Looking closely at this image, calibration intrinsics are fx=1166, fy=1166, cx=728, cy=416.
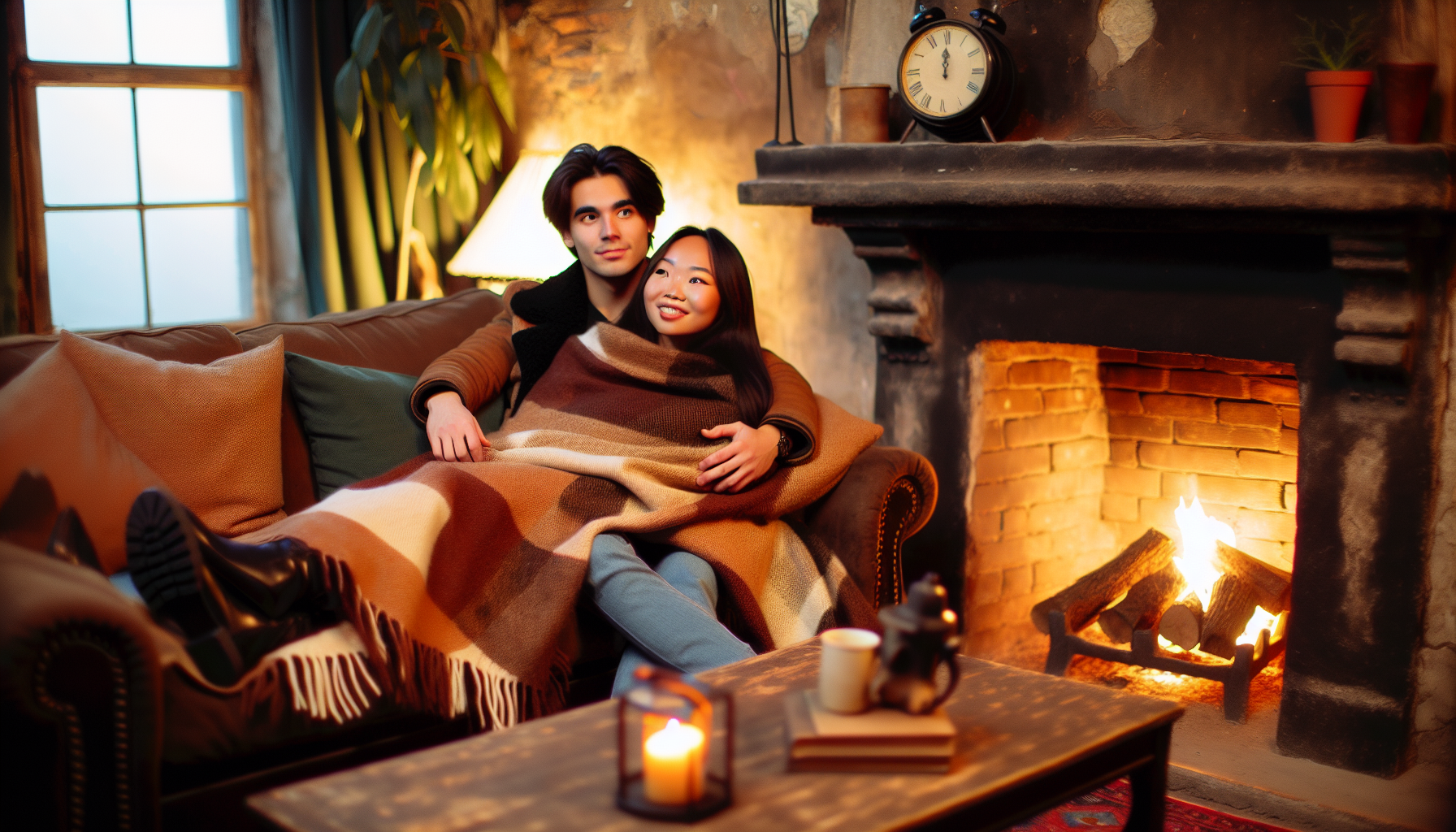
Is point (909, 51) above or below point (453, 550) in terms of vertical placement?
above

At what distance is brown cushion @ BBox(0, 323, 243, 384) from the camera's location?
6.35ft

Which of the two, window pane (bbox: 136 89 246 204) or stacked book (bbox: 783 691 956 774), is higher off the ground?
window pane (bbox: 136 89 246 204)

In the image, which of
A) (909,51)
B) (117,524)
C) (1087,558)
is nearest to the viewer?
(117,524)

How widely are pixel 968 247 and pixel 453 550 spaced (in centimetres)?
128

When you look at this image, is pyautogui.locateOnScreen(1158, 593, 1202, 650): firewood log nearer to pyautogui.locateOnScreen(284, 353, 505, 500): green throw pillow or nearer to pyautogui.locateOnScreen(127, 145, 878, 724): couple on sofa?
pyautogui.locateOnScreen(127, 145, 878, 724): couple on sofa

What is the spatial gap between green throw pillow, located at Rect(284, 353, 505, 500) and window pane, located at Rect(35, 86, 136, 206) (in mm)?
1367

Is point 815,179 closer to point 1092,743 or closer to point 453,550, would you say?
point 453,550

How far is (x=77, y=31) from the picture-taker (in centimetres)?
306

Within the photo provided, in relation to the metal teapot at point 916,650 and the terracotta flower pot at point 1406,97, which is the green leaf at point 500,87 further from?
the metal teapot at point 916,650

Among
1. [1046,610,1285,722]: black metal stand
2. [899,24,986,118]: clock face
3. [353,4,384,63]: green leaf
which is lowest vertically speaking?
[1046,610,1285,722]: black metal stand

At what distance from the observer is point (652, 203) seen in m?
2.37

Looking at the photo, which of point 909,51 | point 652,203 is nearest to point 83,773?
point 652,203

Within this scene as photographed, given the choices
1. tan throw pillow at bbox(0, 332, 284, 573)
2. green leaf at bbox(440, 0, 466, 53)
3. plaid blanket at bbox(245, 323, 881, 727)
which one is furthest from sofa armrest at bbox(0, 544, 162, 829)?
green leaf at bbox(440, 0, 466, 53)

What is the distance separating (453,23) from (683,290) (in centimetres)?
147
